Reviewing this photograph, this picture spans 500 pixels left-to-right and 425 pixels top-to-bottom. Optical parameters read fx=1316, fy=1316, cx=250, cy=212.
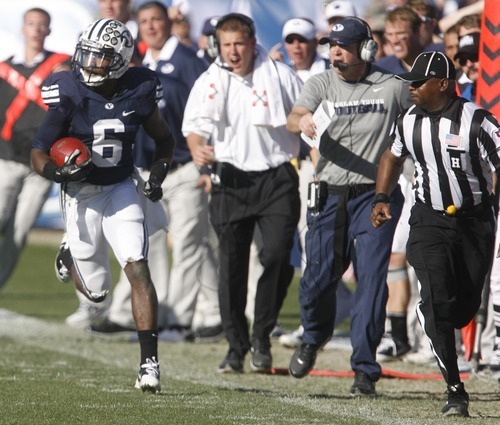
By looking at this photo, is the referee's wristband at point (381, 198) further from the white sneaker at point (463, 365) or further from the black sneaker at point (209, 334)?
the black sneaker at point (209, 334)

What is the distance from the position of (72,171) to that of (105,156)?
377mm

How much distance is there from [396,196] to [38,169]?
6.24 feet

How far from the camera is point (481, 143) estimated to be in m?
6.08

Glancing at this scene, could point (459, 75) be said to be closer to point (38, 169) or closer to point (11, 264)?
point (38, 169)

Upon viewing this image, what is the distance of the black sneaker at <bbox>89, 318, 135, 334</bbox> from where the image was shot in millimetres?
9719

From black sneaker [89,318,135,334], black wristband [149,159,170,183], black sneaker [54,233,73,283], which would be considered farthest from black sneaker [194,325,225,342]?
black wristband [149,159,170,183]

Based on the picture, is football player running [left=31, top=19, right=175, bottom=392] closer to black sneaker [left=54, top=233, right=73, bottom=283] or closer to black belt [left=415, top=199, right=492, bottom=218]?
black sneaker [left=54, top=233, right=73, bottom=283]

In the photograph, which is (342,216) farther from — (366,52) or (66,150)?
(66,150)

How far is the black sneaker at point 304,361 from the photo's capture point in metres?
7.23

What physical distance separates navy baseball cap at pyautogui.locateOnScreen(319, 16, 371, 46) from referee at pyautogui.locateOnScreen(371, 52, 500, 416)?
83 cm

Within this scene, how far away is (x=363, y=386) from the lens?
265 inches

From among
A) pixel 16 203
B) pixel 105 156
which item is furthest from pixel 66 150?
pixel 16 203

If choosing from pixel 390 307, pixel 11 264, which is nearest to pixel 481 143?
pixel 390 307

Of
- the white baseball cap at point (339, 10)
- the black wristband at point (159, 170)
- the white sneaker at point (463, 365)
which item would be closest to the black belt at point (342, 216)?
the black wristband at point (159, 170)
